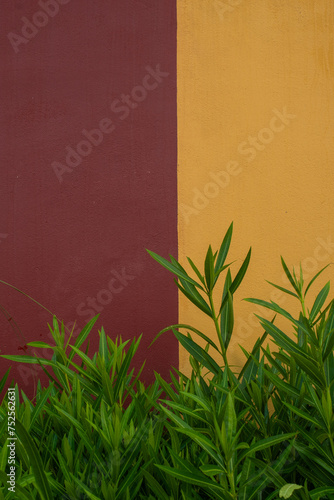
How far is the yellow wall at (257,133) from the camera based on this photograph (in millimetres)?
1628

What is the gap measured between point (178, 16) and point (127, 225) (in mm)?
819

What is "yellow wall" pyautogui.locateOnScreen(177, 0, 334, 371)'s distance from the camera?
1628 mm

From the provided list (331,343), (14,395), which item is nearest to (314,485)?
(331,343)

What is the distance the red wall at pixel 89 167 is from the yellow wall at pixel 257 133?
8cm

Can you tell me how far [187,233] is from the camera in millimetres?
1609

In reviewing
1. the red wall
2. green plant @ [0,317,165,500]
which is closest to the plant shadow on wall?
green plant @ [0,317,165,500]

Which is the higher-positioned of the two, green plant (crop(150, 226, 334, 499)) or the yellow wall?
the yellow wall

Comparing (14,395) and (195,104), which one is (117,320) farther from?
(195,104)

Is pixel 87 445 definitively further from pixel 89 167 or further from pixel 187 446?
pixel 89 167

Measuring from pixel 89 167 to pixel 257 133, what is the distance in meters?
0.65

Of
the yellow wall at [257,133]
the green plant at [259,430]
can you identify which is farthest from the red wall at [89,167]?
the green plant at [259,430]

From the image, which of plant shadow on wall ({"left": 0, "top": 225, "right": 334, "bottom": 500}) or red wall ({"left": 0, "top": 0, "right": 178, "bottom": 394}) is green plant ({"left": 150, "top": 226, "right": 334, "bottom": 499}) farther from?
red wall ({"left": 0, "top": 0, "right": 178, "bottom": 394})

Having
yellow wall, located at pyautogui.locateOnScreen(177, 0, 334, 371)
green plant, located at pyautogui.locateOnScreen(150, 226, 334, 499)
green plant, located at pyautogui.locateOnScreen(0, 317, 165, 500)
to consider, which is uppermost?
yellow wall, located at pyautogui.locateOnScreen(177, 0, 334, 371)

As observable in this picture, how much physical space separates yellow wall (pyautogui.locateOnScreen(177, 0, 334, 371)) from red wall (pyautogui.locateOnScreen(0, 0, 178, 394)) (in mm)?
76
